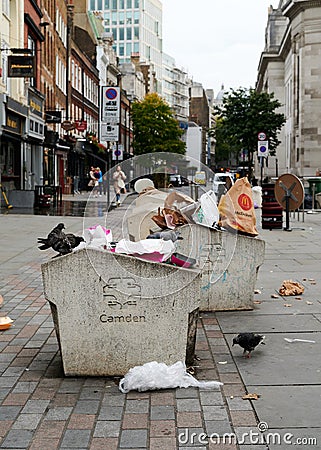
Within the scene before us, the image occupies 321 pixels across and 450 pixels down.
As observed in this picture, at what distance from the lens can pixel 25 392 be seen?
17.4 ft

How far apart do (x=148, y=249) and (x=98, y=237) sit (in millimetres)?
530

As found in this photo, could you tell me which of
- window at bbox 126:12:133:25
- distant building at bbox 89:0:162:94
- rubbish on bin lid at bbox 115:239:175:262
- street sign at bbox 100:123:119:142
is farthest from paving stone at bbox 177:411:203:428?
window at bbox 126:12:133:25

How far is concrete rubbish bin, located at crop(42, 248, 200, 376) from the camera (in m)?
5.51

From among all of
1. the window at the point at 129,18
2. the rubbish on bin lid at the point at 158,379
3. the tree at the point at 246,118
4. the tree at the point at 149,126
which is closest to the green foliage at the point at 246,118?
the tree at the point at 246,118

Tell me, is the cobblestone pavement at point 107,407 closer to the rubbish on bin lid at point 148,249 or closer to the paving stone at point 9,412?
the paving stone at point 9,412

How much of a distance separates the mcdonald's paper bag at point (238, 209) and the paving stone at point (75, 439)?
388 centimetres

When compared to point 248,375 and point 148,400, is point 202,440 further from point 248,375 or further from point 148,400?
point 248,375

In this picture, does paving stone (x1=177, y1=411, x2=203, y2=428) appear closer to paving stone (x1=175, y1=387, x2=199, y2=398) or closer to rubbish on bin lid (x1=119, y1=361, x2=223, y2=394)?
paving stone (x1=175, y1=387, x2=199, y2=398)

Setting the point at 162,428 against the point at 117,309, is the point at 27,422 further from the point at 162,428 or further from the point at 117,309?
the point at 117,309

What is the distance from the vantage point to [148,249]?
5.69m

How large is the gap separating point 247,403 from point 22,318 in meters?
3.62

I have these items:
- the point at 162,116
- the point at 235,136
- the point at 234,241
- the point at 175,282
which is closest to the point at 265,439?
the point at 175,282

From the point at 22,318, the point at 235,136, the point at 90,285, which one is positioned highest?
the point at 235,136

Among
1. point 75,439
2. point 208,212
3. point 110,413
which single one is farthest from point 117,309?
point 208,212
